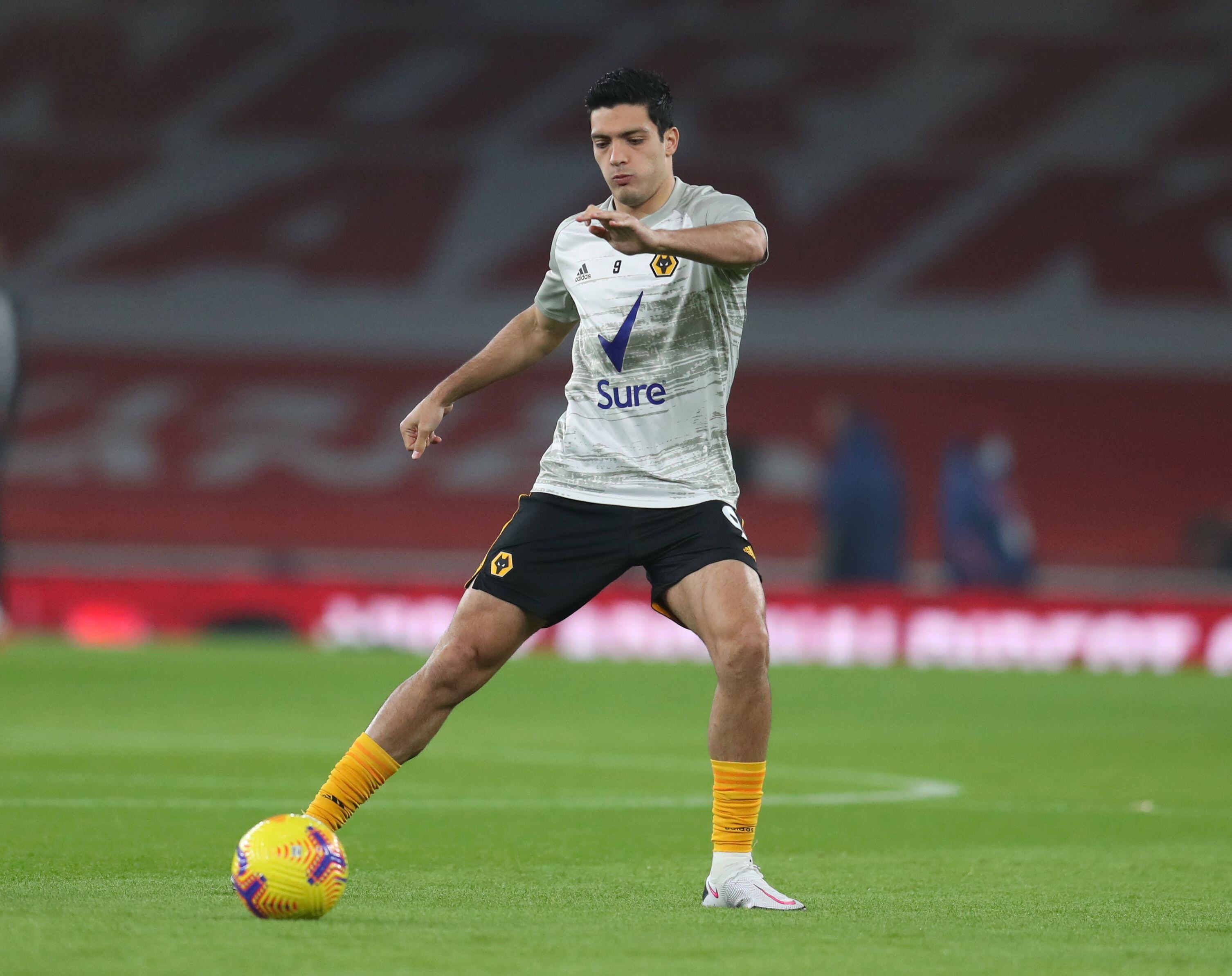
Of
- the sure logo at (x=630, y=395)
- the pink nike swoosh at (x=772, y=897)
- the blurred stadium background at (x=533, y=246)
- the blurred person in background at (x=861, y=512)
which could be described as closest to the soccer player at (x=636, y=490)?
the sure logo at (x=630, y=395)

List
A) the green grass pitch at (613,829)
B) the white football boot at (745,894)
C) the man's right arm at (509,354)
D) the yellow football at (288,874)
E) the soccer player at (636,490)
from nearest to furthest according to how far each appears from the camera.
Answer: the green grass pitch at (613,829), the yellow football at (288,874), the white football boot at (745,894), the soccer player at (636,490), the man's right arm at (509,354)

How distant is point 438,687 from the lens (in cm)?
600

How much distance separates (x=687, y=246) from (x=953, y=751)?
21.4 feet

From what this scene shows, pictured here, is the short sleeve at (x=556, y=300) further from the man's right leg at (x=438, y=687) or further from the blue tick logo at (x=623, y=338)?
the man's right leg at (x=438, y=687)

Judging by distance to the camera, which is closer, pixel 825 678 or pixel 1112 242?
pixel 825 678

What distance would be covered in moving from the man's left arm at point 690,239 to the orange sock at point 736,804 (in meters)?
1.44

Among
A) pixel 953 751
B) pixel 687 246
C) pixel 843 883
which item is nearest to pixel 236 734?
pixel 953 751

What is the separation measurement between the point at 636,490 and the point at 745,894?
3.96 ft

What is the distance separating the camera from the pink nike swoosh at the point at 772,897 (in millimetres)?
5656

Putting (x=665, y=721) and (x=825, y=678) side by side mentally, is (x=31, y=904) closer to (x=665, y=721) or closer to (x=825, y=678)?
(x=665, y=721)

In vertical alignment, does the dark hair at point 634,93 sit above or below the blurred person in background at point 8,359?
below

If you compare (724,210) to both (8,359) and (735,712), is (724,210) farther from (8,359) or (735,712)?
(8,359)

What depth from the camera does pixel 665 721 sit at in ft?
42.2

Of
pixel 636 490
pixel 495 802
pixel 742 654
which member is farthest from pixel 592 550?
pixel 495 802
